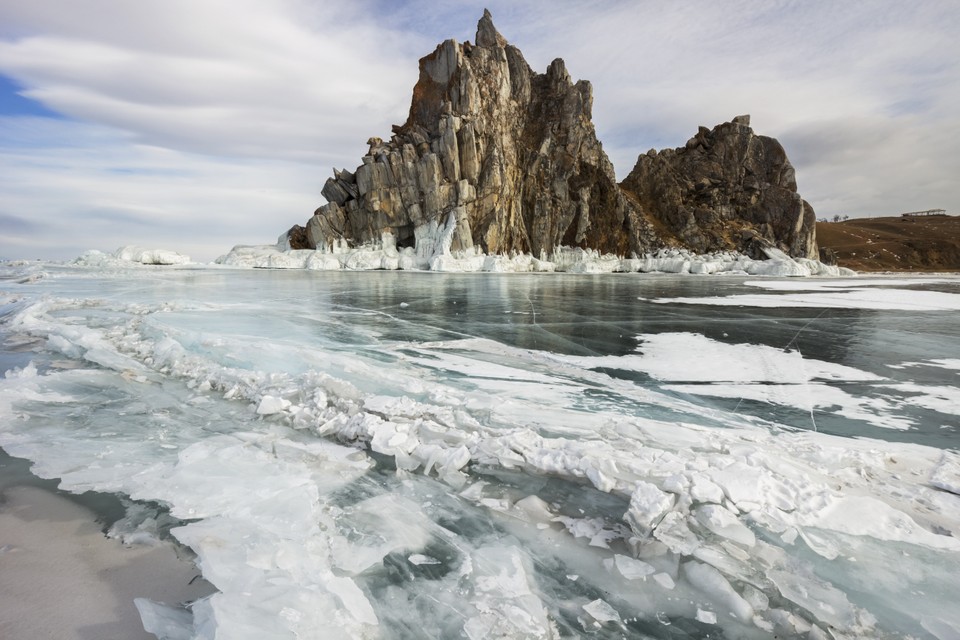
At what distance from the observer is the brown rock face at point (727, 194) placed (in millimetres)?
79500

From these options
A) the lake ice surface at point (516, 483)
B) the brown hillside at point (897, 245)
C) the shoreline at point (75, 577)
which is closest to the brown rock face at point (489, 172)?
the lake ice surface at point (516, 483)

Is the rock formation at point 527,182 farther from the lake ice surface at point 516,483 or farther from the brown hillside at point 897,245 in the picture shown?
the lake ice surface at point 516,483

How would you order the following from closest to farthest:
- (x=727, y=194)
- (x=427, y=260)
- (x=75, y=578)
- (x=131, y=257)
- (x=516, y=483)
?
(x=75, y=578) → (x=516, y=483) → (x=131, y=257) → (x=427, y=260) → (x=727, y=194)

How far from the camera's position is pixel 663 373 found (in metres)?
6.66

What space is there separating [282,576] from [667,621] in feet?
6.14

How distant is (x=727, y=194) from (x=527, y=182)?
4138cm

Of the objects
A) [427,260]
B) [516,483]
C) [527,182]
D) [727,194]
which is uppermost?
[727,194]

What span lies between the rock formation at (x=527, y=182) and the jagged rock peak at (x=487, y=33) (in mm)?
173

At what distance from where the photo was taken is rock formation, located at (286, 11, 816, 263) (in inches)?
2356

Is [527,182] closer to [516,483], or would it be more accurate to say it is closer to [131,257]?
[131,257]

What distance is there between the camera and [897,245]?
109 m

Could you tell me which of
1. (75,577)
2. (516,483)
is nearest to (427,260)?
(516,483)

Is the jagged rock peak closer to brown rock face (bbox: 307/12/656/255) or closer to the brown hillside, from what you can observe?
brown rock face (bbox: 307/12/656/255)

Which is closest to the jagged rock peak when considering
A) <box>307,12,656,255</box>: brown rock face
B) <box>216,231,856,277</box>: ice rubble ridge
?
<box>307,12,656,255</box>: brown rock face
